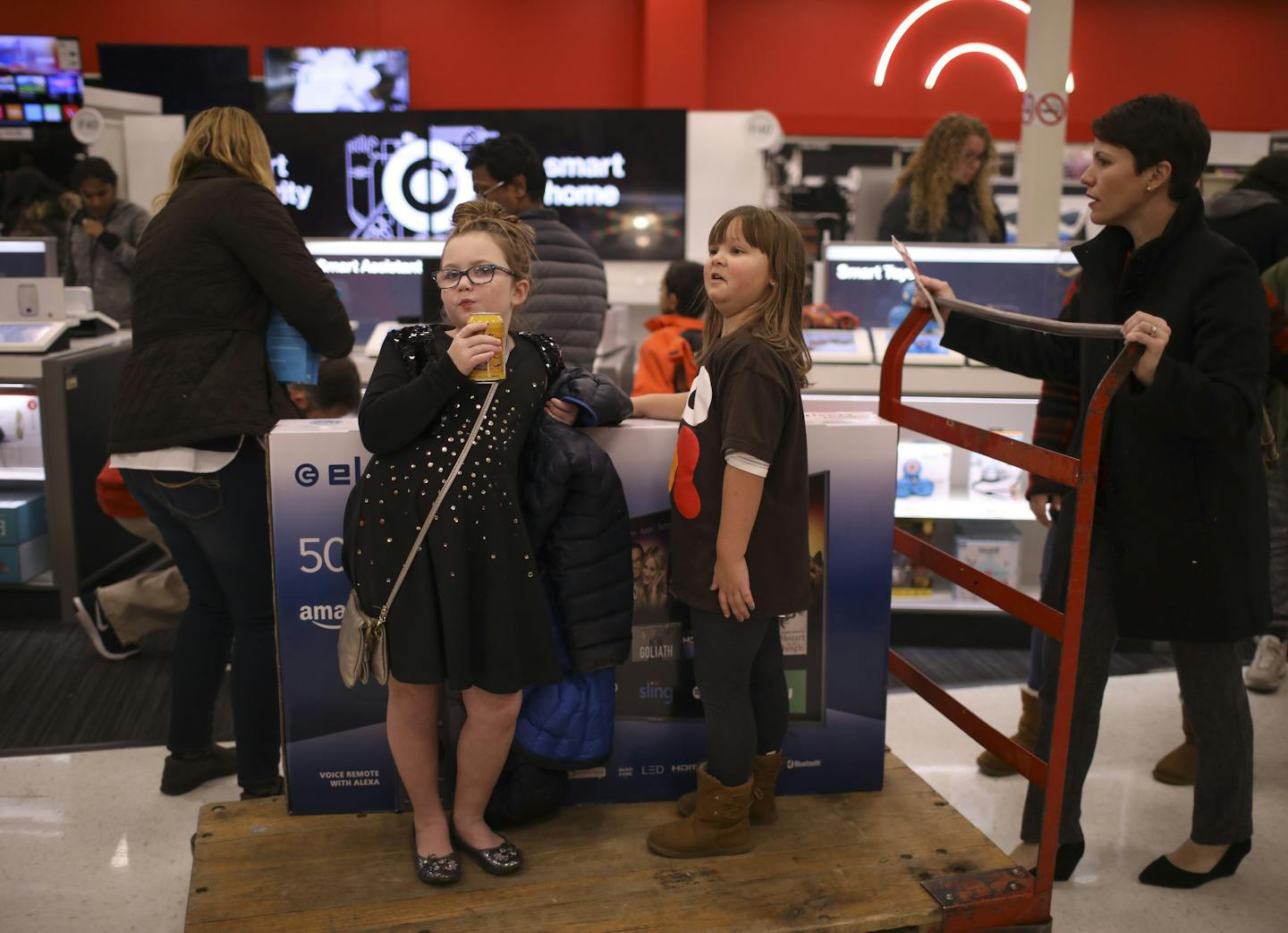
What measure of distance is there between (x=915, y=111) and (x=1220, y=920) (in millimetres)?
10545

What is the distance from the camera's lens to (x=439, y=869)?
204cm

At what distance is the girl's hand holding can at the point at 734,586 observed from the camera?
78.7 inches

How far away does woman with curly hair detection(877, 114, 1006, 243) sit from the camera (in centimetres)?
497

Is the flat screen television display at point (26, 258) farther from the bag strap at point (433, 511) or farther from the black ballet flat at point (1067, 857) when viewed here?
the black ballet flat at point (1067, 857)

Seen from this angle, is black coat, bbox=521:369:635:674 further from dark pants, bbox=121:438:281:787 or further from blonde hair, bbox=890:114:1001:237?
blonde hair, bbox=890:114:1001:237

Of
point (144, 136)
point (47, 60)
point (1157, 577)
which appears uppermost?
point (47, 60)

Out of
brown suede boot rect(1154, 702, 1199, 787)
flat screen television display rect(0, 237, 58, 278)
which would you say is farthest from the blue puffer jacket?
flat screen television display rect(0, 237, 58, 278)

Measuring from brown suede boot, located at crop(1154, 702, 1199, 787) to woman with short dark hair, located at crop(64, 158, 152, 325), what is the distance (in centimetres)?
499

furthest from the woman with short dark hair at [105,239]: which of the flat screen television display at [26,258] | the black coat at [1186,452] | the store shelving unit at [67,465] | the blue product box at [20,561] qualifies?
the black coat at [1186,452]

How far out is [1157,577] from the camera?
2.28 metres

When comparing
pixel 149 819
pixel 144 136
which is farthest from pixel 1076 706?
pixel 144 136

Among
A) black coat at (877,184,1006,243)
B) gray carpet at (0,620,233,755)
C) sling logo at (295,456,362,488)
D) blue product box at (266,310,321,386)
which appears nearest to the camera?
sling logo at (295,456,362,488)

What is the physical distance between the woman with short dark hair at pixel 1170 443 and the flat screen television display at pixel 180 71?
966 cm

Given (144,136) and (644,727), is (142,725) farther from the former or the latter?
(144,136)
